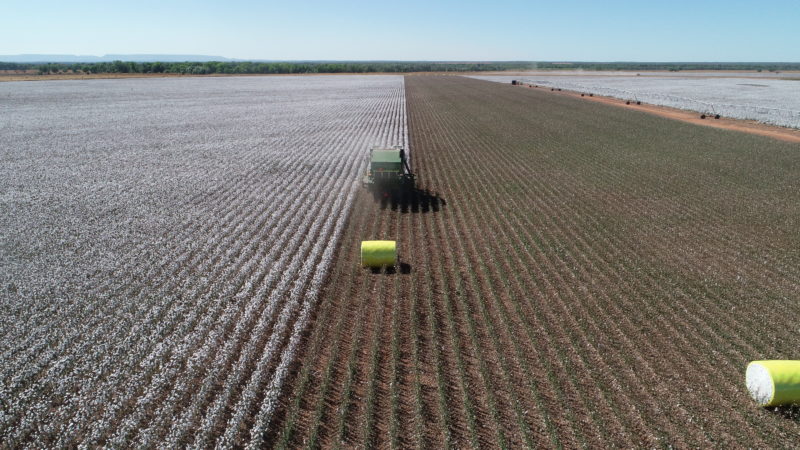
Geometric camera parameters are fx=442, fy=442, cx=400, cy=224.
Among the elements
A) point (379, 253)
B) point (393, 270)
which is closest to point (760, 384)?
point (393, 270)

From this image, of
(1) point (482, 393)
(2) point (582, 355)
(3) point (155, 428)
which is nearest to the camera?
(3) point (155, 428)

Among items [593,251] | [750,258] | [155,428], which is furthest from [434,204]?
[155,428]

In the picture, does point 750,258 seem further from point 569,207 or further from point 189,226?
point 189,226

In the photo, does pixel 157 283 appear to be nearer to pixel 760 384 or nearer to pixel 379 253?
pixel 379 253

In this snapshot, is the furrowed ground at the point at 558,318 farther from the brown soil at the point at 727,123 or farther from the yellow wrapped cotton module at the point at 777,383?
the brown soil at the point at 727,123

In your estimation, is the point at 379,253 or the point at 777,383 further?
the point at 379,253
